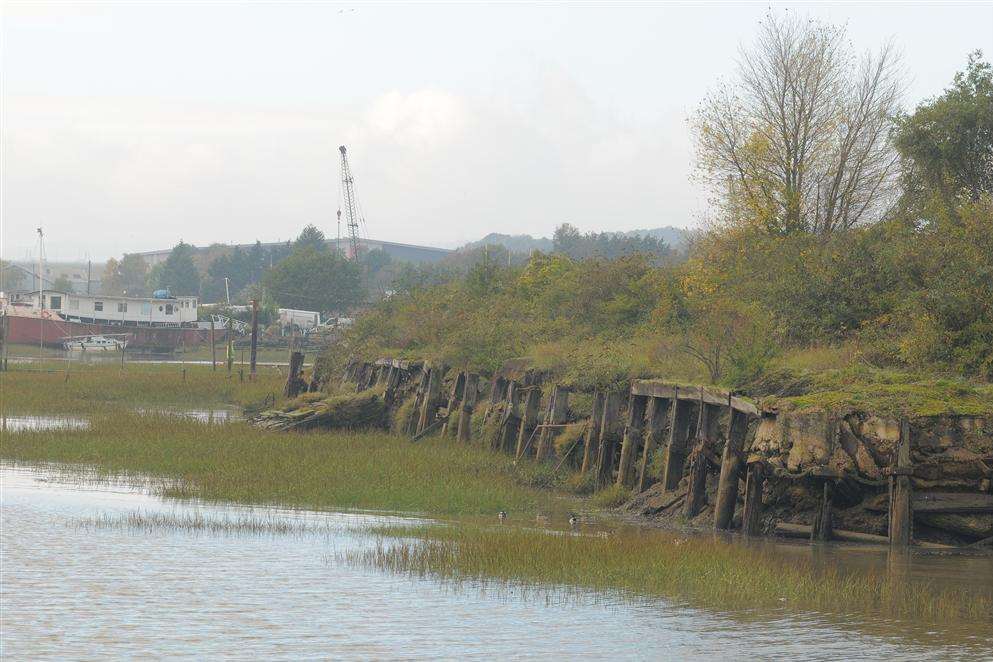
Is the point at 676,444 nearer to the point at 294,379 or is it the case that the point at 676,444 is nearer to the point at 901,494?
the point at 901,494

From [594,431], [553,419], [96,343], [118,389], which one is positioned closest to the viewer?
[594,431]

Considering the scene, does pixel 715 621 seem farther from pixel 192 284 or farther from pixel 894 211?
pixel 192 284

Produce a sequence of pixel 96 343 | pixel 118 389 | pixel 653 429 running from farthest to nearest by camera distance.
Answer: pixel 96 343
pixel 118 389
pixel 653 429

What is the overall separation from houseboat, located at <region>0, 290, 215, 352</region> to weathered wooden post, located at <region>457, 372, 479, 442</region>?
72557mm

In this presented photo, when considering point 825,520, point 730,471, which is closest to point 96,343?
point 730,471

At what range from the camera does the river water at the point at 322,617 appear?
1263 cm

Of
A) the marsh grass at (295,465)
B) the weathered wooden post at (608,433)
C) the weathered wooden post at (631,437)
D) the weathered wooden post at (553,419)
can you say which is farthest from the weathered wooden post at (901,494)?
the weathered wooden post at (553,419)

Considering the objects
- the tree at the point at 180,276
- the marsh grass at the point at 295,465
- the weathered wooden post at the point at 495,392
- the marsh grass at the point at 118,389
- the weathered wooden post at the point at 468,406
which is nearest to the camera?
the marsh grass at the point at 295,465

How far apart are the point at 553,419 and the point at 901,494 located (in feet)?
39.2

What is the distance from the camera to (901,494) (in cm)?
1781

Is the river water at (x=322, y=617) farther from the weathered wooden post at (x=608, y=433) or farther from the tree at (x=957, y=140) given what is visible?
the tree at (x=957, y=140)

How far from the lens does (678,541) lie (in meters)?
18.7

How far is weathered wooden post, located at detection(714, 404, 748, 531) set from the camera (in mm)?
19953

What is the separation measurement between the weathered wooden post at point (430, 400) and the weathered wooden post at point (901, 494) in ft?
65.9
